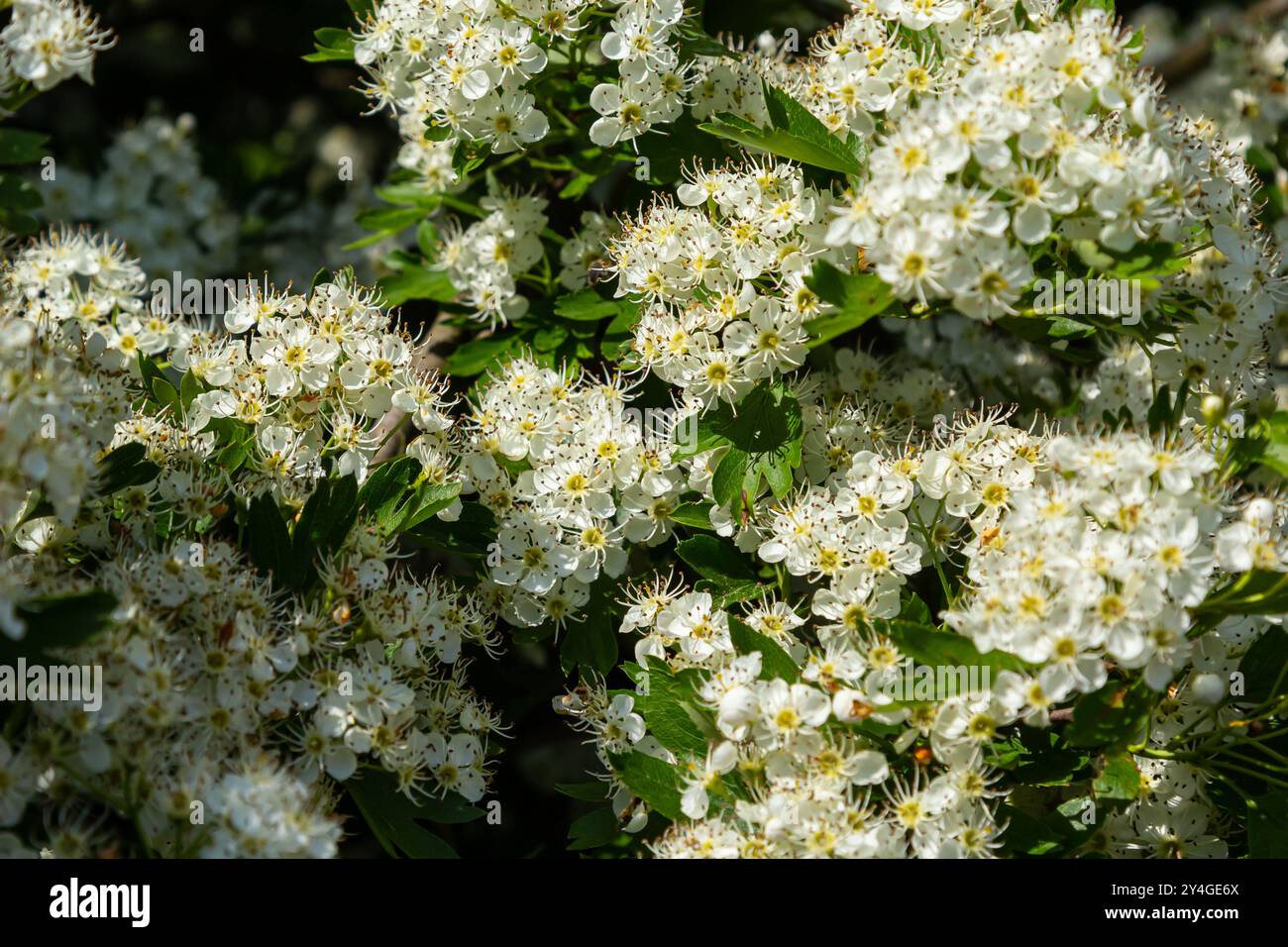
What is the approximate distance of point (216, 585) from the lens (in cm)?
301

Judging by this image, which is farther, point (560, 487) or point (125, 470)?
point (560, 487)

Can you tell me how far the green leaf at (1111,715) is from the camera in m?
2.80

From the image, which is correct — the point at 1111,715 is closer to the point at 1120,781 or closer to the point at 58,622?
the point at 1120,781

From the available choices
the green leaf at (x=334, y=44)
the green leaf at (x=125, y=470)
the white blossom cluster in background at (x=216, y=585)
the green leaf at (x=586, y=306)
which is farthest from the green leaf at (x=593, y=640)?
the green leaf at (x=334, y=44)

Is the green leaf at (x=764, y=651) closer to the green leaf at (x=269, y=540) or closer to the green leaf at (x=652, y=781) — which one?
the green leaf at (x=652, y=781)

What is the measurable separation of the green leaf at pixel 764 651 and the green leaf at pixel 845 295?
743mm

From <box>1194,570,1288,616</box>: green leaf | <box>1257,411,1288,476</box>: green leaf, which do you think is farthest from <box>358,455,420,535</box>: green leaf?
<box>1257,411,1288,476</box>: green leaf

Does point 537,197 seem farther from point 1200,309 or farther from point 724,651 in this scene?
point 1200,309

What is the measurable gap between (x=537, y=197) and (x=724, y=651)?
174 cm

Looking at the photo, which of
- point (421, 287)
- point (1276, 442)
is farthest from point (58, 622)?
point (1276, 442)

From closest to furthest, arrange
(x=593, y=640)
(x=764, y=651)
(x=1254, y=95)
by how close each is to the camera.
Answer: (x=764, y=651), (x=593, y=640), (x=1254, y=95)

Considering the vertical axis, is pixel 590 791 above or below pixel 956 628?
below

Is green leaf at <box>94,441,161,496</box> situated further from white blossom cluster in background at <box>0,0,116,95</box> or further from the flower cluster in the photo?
the flower cluster

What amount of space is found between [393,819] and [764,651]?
39.9 inches
